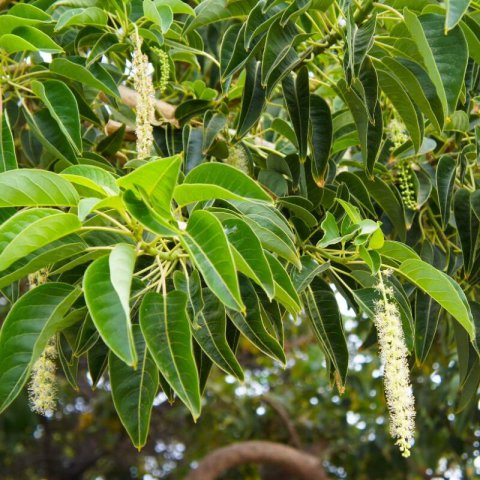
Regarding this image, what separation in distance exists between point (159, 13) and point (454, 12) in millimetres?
510

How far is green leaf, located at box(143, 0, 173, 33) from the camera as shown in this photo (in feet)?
4.24

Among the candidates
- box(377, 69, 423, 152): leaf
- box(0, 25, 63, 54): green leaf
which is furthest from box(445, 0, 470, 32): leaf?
box(0, 25, 63, 54): green leaf

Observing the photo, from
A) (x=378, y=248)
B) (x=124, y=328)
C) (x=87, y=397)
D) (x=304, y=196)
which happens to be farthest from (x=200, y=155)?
(x=87, y=397)

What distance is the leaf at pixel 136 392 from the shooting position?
43.0 inches

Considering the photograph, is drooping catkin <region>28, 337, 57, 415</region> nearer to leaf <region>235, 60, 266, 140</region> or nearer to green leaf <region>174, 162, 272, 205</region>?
green leaf <region>174, 162, 272, 205</region>

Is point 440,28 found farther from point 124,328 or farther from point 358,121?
point 124,328

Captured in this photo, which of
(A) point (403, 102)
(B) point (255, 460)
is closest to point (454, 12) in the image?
(A) point (403, 102)

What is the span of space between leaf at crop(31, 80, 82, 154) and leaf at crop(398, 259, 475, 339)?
1.92 ft

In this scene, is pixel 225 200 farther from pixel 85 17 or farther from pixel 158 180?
pixel 85 17

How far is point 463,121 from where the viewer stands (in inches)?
63.7

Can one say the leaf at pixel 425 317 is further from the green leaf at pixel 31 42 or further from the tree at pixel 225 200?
the green leaf at pixel 31 42

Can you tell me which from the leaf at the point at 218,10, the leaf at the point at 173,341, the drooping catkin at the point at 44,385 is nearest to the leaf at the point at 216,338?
the leaf at the point at 173,341

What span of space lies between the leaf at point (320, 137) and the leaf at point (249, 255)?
420mm

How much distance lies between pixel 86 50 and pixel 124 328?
1210mm
